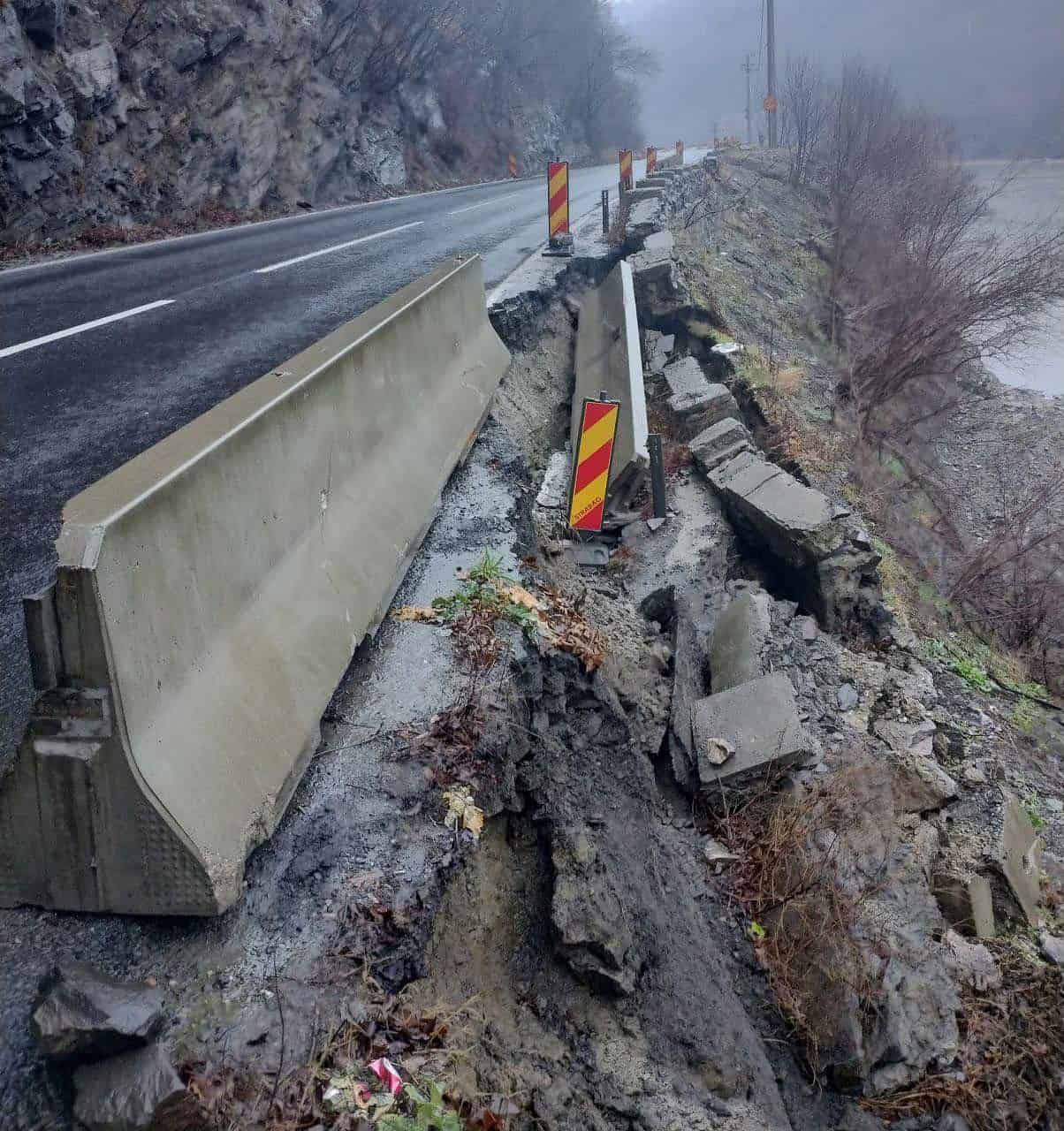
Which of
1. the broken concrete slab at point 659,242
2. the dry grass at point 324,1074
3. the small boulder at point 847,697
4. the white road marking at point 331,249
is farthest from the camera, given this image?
the broken concrete slab at point 659,242

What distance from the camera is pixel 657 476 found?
679cm

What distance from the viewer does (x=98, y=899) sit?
235cm

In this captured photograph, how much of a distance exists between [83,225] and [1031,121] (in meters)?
77.0

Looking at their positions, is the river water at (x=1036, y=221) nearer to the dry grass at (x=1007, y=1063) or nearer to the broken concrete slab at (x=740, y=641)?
the broken concrete slab at (x=740, y=641)

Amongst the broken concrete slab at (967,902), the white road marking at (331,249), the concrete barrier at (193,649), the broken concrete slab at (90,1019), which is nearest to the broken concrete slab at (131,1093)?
the broken concrete slab at (90,1019)

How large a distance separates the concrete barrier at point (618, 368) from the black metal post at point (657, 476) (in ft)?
0.22

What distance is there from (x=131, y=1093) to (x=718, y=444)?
673cm

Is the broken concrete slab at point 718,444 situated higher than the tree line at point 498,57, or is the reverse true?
the tree line at point 498,57

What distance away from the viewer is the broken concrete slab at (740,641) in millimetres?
5371

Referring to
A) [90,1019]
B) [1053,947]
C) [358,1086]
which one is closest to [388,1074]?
[358,1086]

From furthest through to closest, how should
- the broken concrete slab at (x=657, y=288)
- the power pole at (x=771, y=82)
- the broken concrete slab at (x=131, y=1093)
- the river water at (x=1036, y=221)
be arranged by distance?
1. the power pole at (x=771, y=82)
2. the river water at (x=1036, y=221)
3. the broken concrete slab at (x=657, y=288)
4. the broken concrete slab at (x=131, y=1093)

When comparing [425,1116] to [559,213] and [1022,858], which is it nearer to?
[1022,858]

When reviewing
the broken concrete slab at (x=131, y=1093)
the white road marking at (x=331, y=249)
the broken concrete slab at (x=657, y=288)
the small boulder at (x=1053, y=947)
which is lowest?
the small boulder at (x=1053, y=947)

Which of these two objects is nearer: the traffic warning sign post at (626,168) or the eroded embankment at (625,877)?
the eroded embankment at (625,877)
